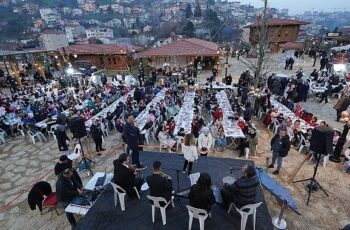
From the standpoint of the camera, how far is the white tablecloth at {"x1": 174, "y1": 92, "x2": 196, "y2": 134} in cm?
1080

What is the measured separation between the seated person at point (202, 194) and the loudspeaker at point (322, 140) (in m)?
3.88

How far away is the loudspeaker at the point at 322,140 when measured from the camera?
6180 millimetres

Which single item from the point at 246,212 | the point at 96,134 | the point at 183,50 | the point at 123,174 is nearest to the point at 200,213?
the point at 246,212

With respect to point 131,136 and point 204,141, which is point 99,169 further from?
point 204,141

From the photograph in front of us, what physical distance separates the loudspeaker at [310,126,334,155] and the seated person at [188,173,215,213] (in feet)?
12.7

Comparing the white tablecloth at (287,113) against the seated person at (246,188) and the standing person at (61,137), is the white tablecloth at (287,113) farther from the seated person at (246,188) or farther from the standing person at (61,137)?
the standing person at (61,137)

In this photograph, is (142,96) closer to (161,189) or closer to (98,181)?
(98,181)

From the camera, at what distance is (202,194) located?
182 inches

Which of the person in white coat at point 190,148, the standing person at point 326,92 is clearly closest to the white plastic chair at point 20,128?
the person in white coat at point 190,148

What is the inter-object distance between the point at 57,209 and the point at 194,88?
13.6 m

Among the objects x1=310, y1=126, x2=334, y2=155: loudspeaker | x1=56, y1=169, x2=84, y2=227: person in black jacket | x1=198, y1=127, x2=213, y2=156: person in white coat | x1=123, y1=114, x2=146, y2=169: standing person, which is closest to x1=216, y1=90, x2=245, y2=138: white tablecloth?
x1=198, y1=127, x2=213, y2=156: person in white coat

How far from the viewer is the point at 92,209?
234 inches

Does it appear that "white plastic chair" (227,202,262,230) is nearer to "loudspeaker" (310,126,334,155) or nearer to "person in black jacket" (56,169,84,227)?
"loudspeaker" (310,126,334,155)

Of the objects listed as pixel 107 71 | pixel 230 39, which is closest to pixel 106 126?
pixel 107 71
